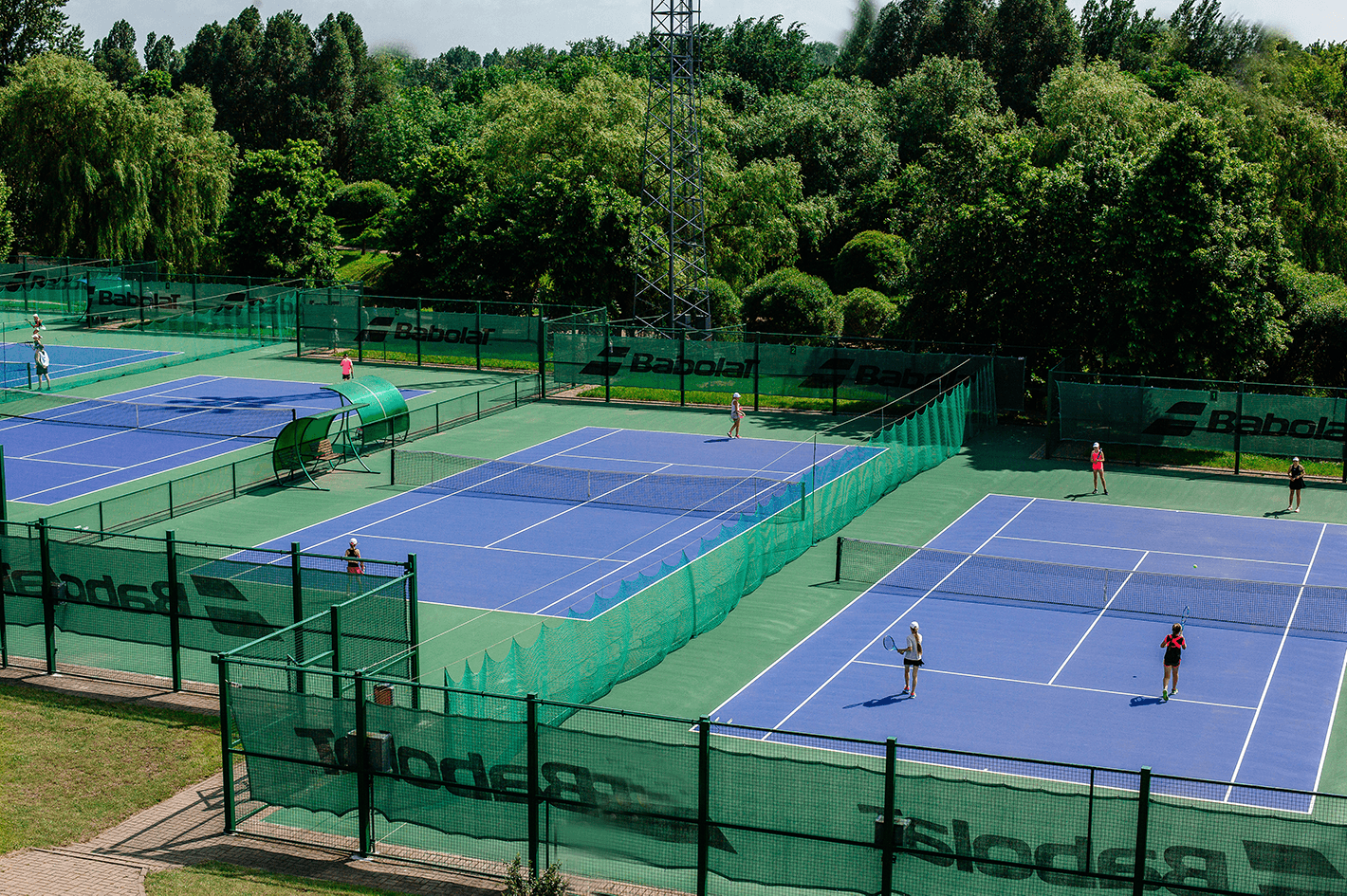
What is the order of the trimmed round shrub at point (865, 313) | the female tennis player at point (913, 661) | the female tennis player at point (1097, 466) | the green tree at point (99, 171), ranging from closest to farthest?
the female tennis player at point (913, 661), the female tennis player at point (1097, 466), the trimmed round shrub at point (865, 313), the green tree at point (99, 171)

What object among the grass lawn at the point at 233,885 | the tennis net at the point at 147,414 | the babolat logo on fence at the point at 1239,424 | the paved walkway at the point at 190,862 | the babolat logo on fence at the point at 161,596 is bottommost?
the paved walkway at the point at 190,862

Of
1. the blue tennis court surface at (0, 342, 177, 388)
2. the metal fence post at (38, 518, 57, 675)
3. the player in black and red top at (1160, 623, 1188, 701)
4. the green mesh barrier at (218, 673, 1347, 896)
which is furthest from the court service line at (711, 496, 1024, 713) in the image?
the blue tennis court surface at (0, 342, 177, 388)

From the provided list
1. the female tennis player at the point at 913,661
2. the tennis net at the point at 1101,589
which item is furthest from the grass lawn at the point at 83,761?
the tennis net at the point at 1101,589

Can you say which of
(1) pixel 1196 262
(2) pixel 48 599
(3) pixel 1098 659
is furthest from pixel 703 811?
(1) pixel 1196 262

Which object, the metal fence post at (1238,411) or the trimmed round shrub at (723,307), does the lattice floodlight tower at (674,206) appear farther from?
the metal fence post at (1238,411)

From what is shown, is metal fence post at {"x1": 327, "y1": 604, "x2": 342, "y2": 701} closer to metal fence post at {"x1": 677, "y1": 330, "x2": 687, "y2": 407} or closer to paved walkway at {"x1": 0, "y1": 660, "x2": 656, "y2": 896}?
paved walkway at {"x1": 0, "y1": 660, "x2": 656, "y2": 896}

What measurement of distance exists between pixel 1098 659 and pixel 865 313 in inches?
1313

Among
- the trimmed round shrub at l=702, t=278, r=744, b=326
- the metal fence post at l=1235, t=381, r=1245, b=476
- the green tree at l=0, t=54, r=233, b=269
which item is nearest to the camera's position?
the metal fence post at l=1235, t=381, r=1245, b=476

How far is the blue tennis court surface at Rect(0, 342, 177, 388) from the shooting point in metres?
49.5

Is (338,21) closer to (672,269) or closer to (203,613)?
(672,269)

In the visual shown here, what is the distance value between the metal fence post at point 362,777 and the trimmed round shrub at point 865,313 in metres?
42.0

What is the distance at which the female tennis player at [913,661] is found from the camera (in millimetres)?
21875

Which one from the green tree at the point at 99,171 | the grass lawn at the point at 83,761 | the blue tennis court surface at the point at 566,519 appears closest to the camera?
the grass lawn at the point at 83,761

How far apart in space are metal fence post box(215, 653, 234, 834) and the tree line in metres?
32.7
